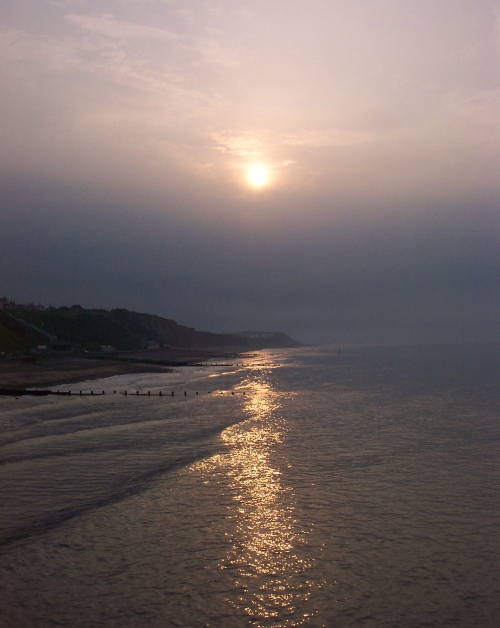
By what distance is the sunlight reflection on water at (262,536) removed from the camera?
1349cm

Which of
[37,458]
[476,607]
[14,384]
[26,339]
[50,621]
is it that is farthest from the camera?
[26,339]

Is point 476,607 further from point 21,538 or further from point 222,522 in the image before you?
point 21,538

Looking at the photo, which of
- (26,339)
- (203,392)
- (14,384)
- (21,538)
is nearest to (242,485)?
(21,538)

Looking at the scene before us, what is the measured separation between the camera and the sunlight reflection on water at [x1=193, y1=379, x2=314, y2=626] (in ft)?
44.3

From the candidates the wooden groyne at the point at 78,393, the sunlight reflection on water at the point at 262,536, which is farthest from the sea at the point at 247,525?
the wooden groyne at the point at 78,393

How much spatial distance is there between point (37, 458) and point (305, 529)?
16.0 m

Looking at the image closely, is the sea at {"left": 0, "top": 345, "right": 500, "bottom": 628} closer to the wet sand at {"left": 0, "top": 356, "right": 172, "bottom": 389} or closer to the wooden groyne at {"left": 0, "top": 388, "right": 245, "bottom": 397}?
the wooden groyne at {"left": 0, "top": 388, "right": 245, "bottom": 397}

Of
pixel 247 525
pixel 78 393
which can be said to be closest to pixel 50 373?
pixel 78 393

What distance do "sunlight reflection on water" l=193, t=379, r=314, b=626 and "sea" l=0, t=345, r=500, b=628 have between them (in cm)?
6

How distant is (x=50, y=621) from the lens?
41.0 feet

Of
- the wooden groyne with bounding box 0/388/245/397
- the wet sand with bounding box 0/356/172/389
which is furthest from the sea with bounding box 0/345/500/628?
the wet sand with bounding box 0/356/172/389

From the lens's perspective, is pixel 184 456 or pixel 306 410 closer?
pixel 184 456

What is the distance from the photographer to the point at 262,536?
58.0ft

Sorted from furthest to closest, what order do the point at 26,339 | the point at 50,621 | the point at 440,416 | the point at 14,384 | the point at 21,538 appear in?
the point at 26,339, the point at 14,384, the point at 440,416, the point at 21,538, the point at 50,621
